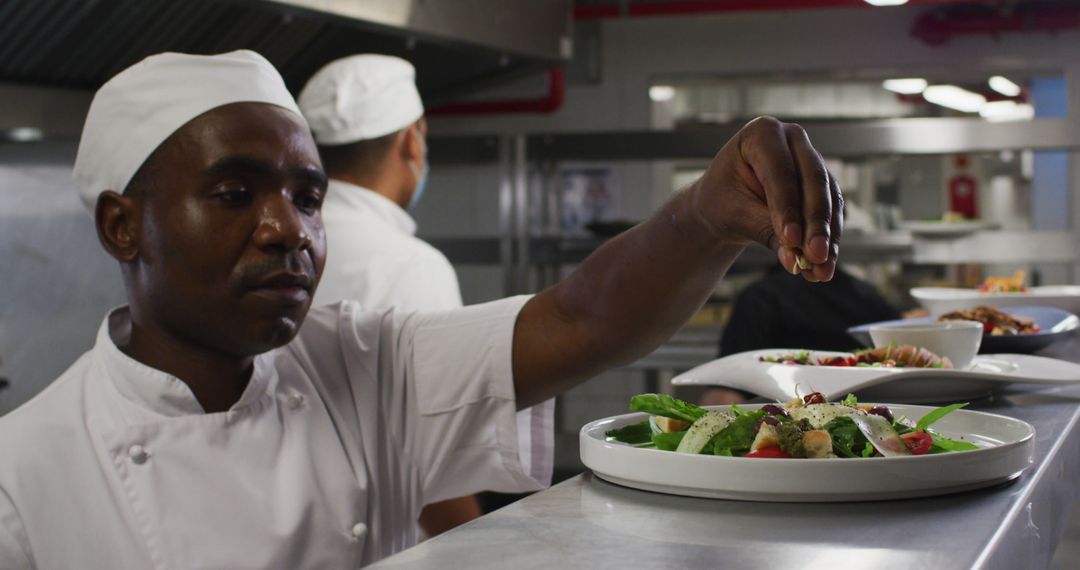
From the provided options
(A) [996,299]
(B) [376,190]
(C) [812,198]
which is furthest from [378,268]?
(C) [812,198]

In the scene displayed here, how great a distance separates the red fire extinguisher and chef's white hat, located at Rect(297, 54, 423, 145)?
4692 mm

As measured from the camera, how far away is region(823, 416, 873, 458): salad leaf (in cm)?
78

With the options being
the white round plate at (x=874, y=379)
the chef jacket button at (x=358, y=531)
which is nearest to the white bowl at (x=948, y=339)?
the white round plate at (x=874, y=379)

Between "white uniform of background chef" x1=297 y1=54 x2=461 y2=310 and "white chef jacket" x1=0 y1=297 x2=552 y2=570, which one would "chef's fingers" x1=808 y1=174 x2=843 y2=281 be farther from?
"white uniform of background chef" x1=297 y1=54 x2=461 y2=310

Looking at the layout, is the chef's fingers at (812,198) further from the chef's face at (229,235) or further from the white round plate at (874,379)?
the chef's face at (229,235)

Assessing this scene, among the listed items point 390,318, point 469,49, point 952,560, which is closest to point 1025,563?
point 952,560

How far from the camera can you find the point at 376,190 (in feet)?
9.11

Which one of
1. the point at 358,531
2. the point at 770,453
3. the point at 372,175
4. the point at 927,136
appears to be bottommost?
the point at 358,531

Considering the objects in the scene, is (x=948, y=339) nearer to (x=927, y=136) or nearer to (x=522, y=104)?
(x=927, y=136)

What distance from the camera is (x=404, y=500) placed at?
1542 mm

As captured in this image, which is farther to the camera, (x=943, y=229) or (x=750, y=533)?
(x=943, y=229)

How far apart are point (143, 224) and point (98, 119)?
0.16 m

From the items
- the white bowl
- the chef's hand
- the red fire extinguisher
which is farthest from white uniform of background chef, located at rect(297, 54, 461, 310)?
the red fire extinguisher

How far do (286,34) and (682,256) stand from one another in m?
2.36
